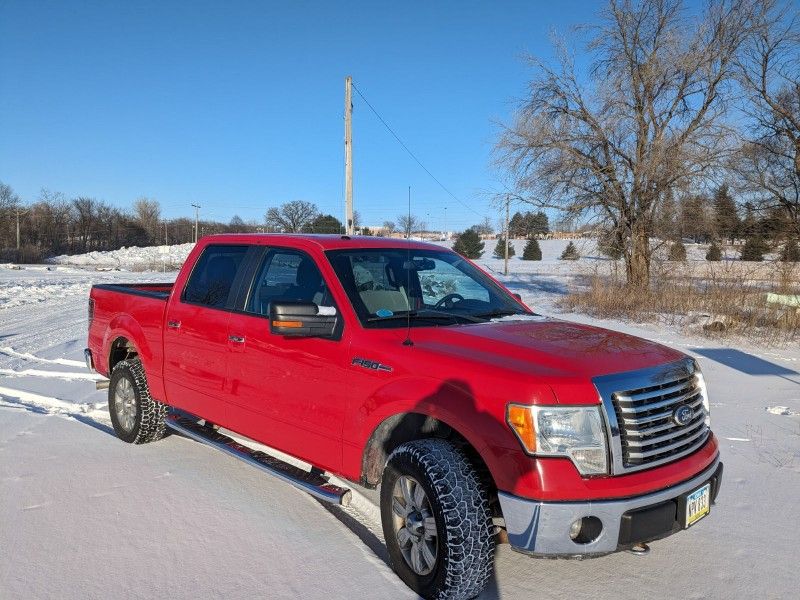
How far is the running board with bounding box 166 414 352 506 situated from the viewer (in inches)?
139

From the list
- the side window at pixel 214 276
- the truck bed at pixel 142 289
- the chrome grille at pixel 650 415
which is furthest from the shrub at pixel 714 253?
the side window at pixel 214 276

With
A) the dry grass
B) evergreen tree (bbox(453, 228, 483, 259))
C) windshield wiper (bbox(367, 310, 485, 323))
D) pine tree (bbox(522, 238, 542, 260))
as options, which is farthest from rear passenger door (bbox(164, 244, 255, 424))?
pine tree (bbox(522, 238, 542, 260))

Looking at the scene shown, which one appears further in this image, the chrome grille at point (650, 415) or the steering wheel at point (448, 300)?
the steering wheel at point (448, 300)

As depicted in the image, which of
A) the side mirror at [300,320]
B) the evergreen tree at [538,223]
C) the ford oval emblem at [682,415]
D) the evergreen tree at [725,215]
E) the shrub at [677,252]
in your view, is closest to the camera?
the ford oval emblem at [682,415]

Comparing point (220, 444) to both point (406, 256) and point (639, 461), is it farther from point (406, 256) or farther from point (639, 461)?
point (639, 461)

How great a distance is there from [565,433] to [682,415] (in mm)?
769

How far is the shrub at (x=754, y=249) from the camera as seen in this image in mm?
16516

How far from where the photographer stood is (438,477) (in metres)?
2.87

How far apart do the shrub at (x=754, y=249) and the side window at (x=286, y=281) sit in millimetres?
15627

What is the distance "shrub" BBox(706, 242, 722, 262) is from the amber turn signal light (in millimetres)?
15691

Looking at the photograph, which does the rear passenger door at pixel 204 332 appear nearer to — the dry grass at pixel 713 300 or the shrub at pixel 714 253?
the dry grass at pixel 713 300

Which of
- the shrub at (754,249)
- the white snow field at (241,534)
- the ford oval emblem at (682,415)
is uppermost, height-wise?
the shrub at (754,249)

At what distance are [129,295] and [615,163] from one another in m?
18.4

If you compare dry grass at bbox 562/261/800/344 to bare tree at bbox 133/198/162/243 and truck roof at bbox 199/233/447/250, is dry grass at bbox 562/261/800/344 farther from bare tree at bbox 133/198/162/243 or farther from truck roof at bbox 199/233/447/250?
bare tree at bbox 133/198/162/243
